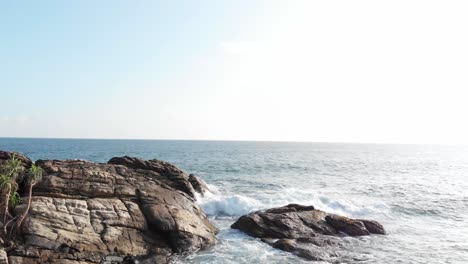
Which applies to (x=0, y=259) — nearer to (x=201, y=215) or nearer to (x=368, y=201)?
(x=201, y=215)

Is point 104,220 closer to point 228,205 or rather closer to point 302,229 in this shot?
point 302,229

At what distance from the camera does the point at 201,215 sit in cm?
3584

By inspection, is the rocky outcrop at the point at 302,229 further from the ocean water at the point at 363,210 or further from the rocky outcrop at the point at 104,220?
the rocky outcrop at the point at 104,220

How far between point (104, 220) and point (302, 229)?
1769cm

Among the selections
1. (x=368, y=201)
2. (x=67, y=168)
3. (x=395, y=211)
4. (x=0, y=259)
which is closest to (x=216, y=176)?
(x=368, y=201)

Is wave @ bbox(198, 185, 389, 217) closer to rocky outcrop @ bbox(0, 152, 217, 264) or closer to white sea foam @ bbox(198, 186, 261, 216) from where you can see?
white sea foam @ bbox(198, 186, 261, 216)

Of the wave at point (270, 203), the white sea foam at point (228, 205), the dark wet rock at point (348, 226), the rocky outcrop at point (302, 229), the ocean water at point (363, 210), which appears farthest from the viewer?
the wave at point (270, 203)

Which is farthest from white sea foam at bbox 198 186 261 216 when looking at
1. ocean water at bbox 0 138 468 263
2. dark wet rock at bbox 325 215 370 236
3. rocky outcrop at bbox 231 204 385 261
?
→ dark wet rock at bbox 325 215 370 236

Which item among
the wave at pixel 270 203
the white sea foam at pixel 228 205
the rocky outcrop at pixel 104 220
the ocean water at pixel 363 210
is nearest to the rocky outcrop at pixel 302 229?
the ocean water at pixel 363 210

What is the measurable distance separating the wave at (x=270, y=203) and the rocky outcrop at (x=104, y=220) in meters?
9.22

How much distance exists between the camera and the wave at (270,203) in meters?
44.9

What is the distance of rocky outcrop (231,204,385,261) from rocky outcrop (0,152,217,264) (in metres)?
4.49

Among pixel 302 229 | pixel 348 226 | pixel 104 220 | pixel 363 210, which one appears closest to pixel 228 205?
pixel 302 229

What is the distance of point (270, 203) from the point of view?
4819 cm
